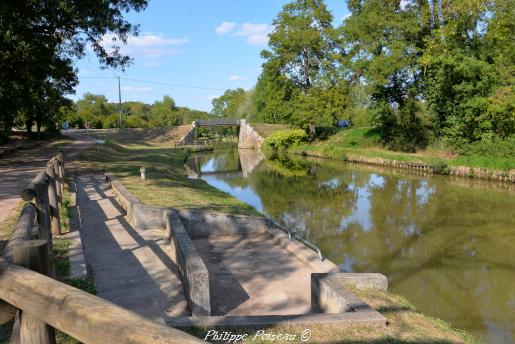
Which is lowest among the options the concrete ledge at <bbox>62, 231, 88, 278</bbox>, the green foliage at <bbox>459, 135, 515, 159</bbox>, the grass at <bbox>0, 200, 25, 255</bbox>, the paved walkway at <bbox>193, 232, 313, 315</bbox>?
the paved walkway at <bbox>193, 232, 313, 315</bbox>

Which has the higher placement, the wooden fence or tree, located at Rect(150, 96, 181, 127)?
tree, located at Rect(150, 96, 181, 127)

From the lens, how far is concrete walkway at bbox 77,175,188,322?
21.3ft

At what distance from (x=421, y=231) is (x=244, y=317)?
32.3 feet

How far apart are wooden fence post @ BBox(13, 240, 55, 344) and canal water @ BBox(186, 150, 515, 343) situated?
22.8ft

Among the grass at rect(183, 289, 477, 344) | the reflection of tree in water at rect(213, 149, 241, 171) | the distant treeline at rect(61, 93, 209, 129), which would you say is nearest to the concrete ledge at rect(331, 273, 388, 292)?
the grass at rect(183, 289, 477, 344)

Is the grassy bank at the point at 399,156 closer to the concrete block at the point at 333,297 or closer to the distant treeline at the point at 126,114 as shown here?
the concrete block at the point at 333,297

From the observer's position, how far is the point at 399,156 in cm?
2909

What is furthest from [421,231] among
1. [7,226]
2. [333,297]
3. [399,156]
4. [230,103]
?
[230,103]

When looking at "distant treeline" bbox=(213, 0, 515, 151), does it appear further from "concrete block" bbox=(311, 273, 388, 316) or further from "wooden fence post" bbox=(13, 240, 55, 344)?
"wooden fence post" bbox=(13, 240, 55, 344)

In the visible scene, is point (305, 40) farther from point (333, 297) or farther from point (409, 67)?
point (333, 297)

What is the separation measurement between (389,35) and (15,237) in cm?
3136

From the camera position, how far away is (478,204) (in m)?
16.8

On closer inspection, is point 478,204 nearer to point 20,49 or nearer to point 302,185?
point 302,185

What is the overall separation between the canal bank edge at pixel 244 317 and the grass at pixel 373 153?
17.8 meters
